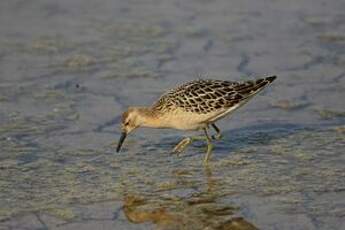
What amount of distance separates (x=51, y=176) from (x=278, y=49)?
4.74m

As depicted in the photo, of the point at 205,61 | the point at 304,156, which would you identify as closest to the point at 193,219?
the point at 304,156

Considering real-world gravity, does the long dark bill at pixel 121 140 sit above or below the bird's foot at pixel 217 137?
above

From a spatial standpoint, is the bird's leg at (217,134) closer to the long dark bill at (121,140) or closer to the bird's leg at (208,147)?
the bird's leg at (208,147)

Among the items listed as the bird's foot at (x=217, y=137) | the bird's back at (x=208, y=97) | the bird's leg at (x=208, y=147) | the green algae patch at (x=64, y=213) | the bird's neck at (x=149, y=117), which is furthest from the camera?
the bird's foot at (x=217, y=137)

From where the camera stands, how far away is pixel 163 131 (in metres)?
10.0

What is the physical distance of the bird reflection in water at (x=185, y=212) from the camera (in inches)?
287

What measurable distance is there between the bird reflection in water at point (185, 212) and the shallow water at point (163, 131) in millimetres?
17

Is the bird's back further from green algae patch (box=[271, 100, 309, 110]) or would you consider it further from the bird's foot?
green algae patch (box=[271, 100, 309, 110])

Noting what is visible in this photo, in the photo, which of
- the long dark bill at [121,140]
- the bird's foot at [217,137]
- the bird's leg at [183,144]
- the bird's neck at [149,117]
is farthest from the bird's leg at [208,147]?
the long dark bill at [121,140]

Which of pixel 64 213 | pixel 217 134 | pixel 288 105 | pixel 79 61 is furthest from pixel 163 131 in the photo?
pixel 64 213

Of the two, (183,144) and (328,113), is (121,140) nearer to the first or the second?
(183,144)

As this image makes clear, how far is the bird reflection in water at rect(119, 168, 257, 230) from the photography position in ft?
23.9

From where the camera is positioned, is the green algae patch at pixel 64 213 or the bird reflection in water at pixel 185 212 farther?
the green algae patch at pixel 64 213

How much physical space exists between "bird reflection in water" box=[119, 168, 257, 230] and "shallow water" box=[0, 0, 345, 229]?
17 mm
